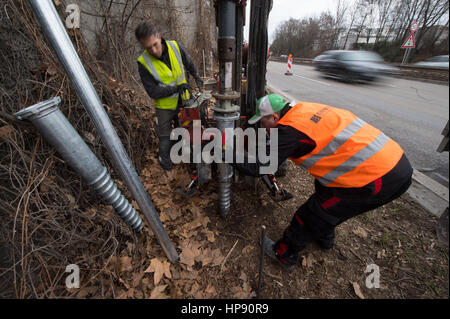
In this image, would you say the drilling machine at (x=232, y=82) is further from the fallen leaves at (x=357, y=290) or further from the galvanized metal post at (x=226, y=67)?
the fallen leaves at (x=357, y=290)

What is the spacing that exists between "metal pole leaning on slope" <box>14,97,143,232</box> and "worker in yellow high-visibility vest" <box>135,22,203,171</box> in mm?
1586

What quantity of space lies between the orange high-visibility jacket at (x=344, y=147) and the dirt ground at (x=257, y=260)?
3.54ft

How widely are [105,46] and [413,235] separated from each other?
19.7 ft

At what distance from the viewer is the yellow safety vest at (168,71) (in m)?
2.65

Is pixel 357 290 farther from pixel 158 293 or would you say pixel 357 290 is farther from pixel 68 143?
pixel 68 143

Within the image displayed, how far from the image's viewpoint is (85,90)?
1256mm

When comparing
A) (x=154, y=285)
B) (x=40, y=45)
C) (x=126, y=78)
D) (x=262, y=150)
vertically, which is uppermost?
(x=40, y=45)

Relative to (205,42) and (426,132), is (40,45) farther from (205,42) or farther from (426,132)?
(205,42)

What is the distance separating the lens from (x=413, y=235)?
2.29 metres

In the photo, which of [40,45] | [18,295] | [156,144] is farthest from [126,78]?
[18,295]

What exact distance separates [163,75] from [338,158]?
8.10 feet

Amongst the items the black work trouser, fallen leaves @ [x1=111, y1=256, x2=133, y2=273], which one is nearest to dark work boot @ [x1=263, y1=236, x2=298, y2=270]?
the black work trouser

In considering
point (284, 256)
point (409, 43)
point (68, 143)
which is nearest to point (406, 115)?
point (409, 43)

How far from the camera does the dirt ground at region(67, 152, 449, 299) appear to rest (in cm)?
186
